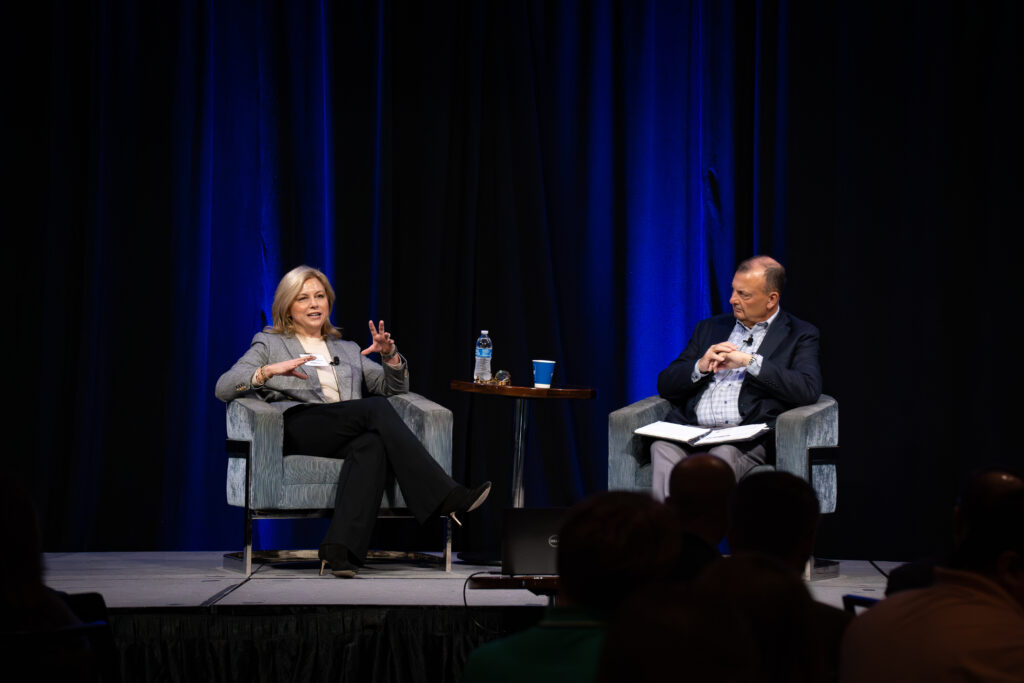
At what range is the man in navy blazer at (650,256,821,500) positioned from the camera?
4.02 metres

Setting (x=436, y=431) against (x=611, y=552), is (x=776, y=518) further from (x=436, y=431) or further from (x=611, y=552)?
(x=436, y=431)

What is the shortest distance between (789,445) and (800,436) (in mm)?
50

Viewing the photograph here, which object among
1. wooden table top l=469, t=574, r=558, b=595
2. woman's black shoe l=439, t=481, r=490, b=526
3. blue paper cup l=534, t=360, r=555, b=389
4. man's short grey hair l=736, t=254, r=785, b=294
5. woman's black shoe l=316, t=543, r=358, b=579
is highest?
man's short grey hair l=736, t=254, r=785, b=294

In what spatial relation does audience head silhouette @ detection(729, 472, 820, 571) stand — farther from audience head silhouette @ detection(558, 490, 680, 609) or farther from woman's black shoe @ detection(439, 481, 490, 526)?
woman's black shoe @ detection(439, 481, 490, 526)

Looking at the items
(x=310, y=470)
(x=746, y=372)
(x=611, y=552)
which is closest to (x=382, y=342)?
(x=310, y=470)

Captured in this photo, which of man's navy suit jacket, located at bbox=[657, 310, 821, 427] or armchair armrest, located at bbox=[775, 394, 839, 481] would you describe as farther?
man's navy suit jacket, located at bbox=[657, 310, 821, 427]

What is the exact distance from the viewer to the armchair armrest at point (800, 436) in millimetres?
3869

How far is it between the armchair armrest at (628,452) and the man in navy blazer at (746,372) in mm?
117

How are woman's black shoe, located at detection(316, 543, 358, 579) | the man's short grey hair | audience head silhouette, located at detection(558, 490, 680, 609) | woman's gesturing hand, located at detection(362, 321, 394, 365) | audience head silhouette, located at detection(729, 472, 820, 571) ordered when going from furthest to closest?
1. the man's short grey hair
2. woman's gesturing hand, located at detection(362, 321, 394, 365)
3. woman's black shoe, located at detection(316, 543, 358, 579)
4. audience head silhouette, located at detection(729, 472, 820, 571)
5. audience head silhouette, located at detection(558, 490, 680, 609)

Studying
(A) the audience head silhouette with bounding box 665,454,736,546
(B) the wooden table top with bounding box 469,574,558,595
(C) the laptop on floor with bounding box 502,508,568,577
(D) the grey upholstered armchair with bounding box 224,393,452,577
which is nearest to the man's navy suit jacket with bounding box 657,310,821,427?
(D) the grey upholstered armchair with bounding box 224,393,452,577

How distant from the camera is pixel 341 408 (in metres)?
4.07

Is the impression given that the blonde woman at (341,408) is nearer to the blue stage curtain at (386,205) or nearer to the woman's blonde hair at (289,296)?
the woman's blonde hair at (289,296)

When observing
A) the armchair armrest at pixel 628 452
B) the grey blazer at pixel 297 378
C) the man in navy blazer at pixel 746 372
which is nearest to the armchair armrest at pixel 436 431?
the grey blazer at pixel 297 378

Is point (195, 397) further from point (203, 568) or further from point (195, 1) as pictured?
point (195, 1)
